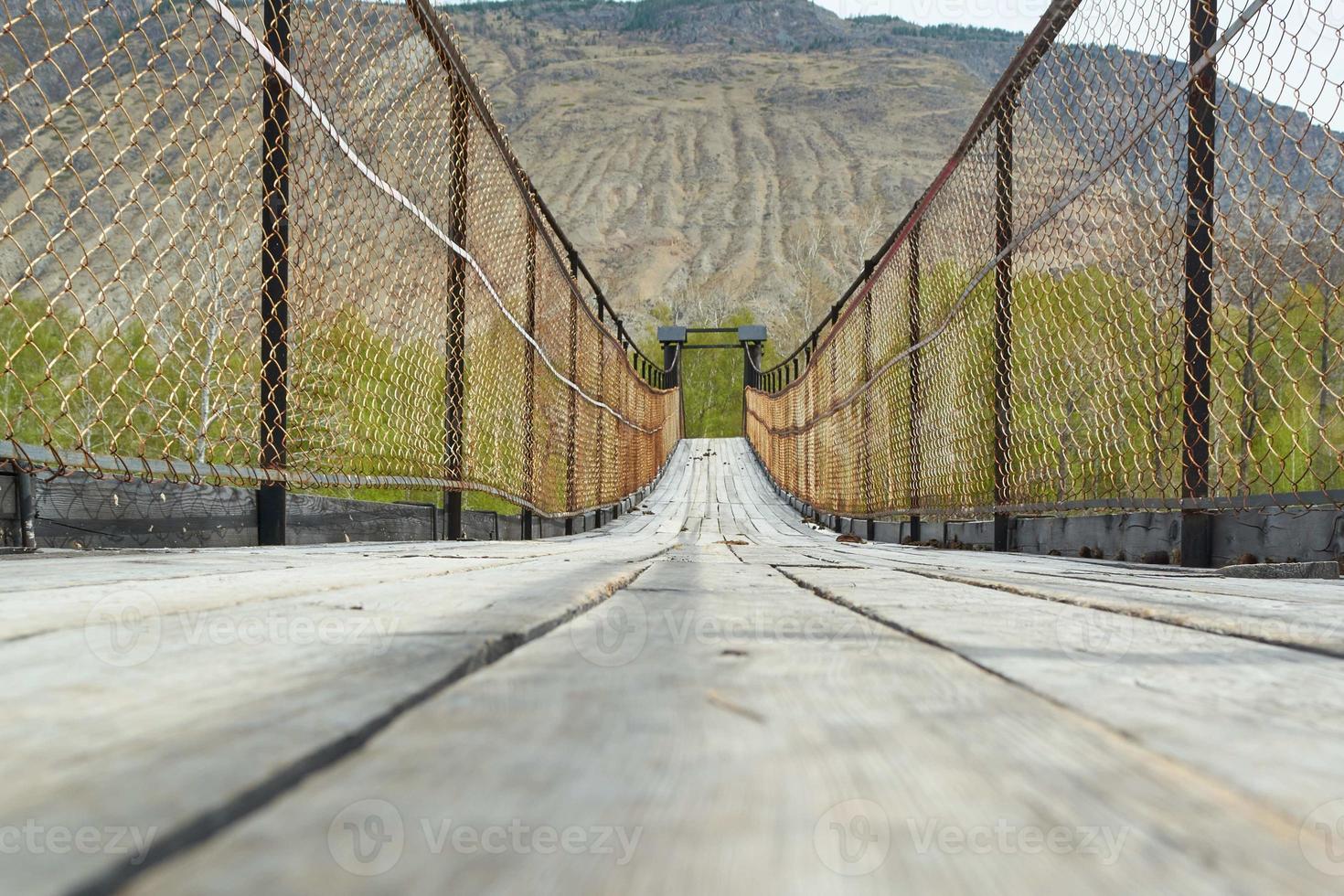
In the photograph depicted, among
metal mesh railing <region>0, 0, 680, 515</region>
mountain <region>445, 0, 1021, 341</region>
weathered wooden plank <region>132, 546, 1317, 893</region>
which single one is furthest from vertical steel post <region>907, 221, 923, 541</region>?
mountain <region>445, 0, 1021, 341</region>

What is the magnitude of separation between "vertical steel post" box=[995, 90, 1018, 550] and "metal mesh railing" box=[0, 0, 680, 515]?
2.21m

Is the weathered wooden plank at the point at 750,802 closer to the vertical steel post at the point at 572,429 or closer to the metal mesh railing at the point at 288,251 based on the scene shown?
the metal mesh railing at the point at 288,251

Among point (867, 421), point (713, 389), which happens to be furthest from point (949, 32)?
point (867, 421)

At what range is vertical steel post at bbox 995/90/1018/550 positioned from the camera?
360cm

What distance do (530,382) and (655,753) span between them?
15.3ft

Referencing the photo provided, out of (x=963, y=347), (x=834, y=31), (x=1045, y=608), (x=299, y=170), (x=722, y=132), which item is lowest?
(x=1045, y=608)

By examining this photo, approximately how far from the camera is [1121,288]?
9.32ft

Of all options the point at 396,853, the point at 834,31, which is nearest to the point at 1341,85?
the point at 396,853

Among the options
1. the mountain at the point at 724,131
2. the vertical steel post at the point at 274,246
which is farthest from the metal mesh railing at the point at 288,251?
the mountain at the point at 724,131

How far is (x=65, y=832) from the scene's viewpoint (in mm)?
320

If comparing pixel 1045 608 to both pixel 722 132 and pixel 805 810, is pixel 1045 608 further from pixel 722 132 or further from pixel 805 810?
pixel 722 132

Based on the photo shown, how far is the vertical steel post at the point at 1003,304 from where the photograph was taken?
142 inches

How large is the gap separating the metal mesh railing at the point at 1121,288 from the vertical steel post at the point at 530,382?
6.86 feet

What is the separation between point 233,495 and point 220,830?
2.65 meters
